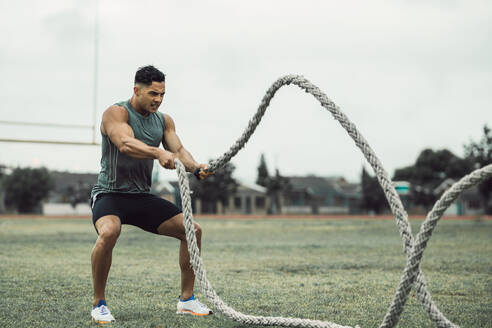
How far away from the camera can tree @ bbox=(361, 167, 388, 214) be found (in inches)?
2133

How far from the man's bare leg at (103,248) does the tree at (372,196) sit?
51630 mm

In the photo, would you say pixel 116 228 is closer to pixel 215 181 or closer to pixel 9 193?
pixel 215 181

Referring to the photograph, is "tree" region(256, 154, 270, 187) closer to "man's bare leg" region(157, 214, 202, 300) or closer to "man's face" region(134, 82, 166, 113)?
"man's bare leg" region(157, 214, 202, 300)

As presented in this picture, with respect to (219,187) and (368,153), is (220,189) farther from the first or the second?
(368,153)

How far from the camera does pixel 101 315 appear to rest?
379 cm

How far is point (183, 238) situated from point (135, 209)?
42cm

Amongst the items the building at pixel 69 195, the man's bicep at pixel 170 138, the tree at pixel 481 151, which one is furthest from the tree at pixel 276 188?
the man's bicep at pixel 170 138

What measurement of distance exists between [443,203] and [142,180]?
7.39 ft

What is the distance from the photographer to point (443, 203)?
2504 millimetres

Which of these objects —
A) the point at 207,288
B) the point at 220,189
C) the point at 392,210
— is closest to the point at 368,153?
the point at 392,210

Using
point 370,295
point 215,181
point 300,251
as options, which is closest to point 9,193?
point 215,181

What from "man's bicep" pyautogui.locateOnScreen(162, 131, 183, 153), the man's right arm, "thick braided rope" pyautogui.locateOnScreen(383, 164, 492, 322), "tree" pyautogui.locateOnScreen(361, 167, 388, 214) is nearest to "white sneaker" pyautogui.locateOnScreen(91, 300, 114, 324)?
the man's right arm

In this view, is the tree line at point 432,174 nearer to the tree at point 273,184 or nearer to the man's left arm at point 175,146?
the tree at point 273,184

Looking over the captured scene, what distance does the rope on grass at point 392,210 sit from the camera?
2543 millimetres
